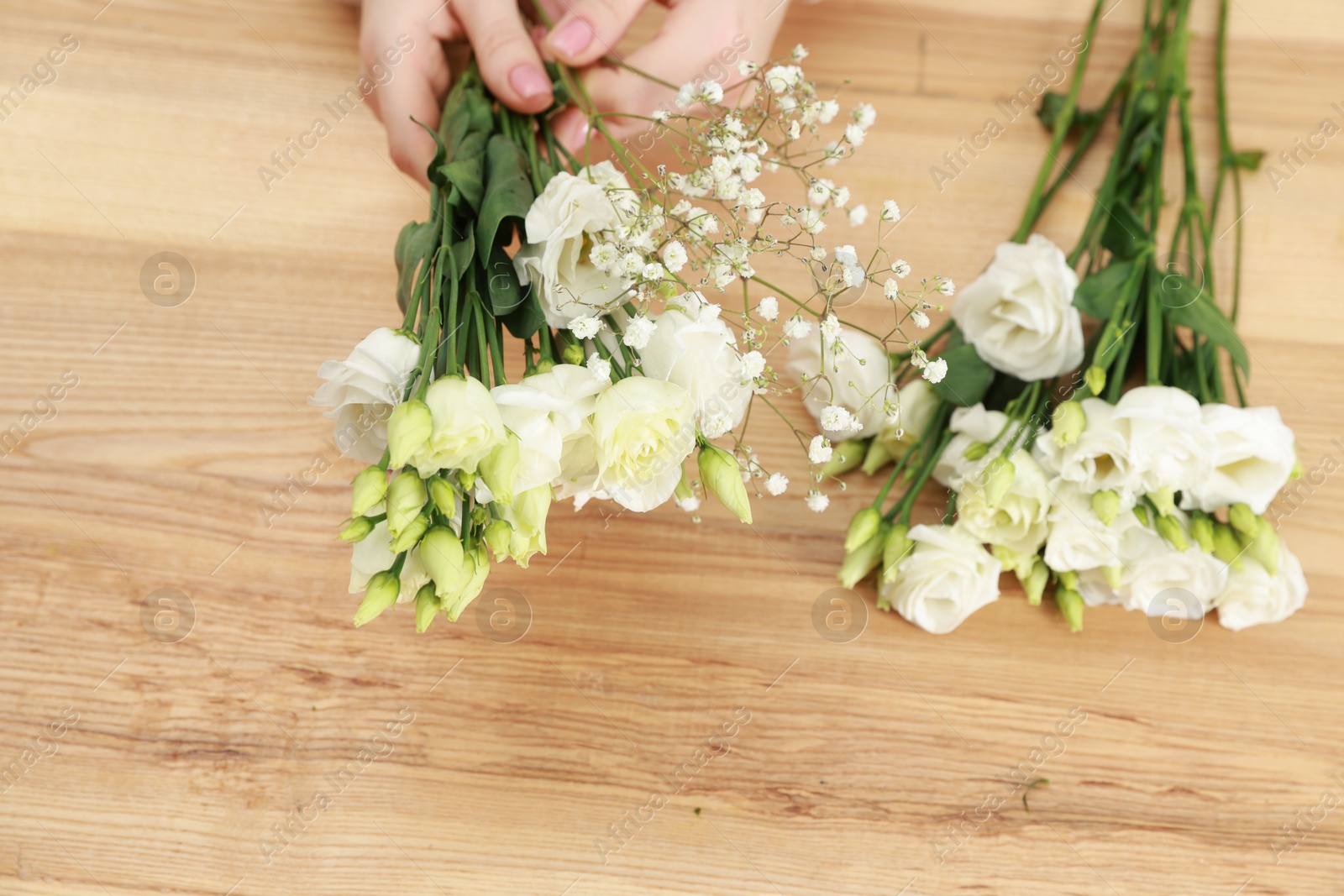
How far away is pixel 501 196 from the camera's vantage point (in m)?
0.48

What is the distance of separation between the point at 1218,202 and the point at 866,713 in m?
0.49

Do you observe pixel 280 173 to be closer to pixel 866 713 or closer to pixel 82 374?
pixel 82 374

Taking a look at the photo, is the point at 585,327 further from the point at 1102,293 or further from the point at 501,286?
the point at 1102,293

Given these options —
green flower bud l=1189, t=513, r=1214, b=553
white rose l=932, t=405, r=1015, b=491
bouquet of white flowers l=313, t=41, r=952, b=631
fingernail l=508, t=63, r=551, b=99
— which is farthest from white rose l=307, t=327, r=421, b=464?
green flower bud l=1189, t=513, r=1214, b=553

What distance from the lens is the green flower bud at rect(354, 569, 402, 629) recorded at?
0.37 meters

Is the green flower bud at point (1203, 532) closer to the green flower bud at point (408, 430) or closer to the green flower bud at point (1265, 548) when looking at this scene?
the green flower bud at point (1265, 548)

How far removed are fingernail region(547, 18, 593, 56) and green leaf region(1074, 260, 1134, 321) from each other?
1.11 ft

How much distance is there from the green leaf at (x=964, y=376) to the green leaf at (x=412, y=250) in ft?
1.01

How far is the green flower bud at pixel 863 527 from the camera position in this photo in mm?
544

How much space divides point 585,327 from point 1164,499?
329 mm

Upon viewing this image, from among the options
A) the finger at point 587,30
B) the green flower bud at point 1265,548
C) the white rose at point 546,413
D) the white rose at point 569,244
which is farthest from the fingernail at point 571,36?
the green flower bud at point 1265,548

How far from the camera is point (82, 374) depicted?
24.5 inches

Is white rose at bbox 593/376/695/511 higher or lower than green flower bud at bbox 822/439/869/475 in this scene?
higher

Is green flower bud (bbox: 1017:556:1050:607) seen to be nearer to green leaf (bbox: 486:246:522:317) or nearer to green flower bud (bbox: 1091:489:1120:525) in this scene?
green flower bud (bbox: 1091:489:1120:525)
